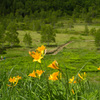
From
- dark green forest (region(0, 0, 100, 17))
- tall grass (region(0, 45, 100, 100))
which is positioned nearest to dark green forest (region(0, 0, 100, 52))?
dark green forest (region(0, 0, 100, 17))

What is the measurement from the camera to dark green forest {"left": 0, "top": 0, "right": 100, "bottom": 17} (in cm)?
11525

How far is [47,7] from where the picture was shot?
132 meters

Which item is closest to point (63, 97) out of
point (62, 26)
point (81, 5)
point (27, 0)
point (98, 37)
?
point (98, 37)

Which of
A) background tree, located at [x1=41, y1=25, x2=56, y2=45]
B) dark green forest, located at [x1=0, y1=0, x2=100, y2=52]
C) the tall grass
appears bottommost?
the tall grass

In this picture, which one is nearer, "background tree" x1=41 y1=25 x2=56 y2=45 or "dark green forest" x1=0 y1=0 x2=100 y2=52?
"background tree" x1=41 y1=25 x2=56 y2=45

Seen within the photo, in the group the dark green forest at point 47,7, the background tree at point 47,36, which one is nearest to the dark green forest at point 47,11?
the dark green forest at point 47,7

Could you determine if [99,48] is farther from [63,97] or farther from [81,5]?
[81,5]

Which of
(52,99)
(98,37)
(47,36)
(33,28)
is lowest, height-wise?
(52,99)

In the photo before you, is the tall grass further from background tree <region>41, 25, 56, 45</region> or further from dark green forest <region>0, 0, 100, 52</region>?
dark green forest <region>0, 0, 100, 52</region>

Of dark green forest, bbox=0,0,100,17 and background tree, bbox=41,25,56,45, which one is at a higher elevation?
dark green forest, bbox=0,0,100,17

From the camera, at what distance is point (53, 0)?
495ft

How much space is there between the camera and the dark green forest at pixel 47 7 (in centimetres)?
11525

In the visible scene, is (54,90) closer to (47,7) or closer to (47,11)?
(47,11)

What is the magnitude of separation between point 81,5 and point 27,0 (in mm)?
55960
